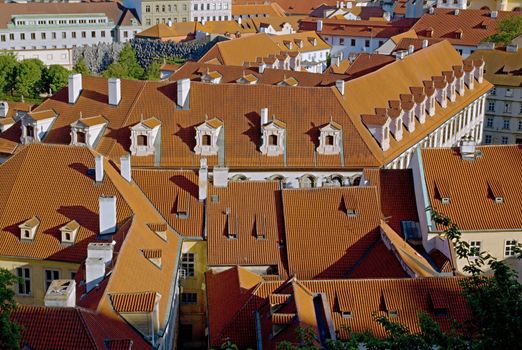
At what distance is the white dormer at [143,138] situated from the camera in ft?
170

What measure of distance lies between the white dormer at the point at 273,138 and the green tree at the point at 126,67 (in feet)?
180

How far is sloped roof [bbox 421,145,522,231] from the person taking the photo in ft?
141

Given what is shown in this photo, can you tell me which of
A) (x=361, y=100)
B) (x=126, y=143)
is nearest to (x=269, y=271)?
(x=126, y=143)

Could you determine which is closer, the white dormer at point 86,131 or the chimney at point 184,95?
the white dormer at point 86,131

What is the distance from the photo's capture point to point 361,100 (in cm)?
5878

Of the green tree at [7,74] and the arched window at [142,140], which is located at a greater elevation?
the green tree at [7,74]

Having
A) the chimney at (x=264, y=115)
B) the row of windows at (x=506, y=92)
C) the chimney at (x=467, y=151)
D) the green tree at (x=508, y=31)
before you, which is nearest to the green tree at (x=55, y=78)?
the row of windows at (x=506, y=92)

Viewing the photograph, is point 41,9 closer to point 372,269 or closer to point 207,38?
point 207,38

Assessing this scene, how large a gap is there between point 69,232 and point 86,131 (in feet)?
49.1

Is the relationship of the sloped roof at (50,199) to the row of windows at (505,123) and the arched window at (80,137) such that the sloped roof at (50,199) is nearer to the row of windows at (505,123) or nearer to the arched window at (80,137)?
the arched window at (80,137)

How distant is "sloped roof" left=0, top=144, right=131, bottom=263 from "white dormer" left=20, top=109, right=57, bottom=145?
1294 centimetres

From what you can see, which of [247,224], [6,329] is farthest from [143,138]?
[6,329]

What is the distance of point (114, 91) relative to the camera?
54562mm

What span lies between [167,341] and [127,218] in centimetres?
636
